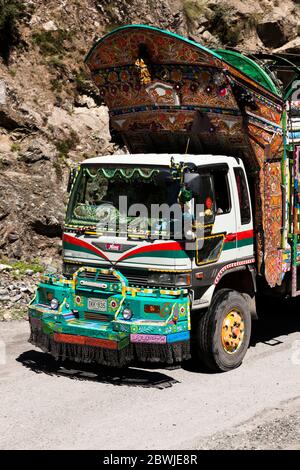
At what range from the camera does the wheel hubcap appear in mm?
8914

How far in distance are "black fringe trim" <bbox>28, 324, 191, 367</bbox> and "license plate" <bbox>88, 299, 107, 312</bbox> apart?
20.2 inches

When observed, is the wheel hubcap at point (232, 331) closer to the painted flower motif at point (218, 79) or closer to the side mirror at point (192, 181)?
the side mirror at point (192, 181)

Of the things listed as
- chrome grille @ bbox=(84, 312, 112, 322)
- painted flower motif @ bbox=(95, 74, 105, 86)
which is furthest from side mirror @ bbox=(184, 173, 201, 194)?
painted flower motif @ bbox=(95, 74, 105, 86)

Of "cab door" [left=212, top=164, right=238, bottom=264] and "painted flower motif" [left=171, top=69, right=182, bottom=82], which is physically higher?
"painted flower motif" [left=171, top=69, right=182, bottom=82]

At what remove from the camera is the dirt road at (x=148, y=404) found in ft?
21.9

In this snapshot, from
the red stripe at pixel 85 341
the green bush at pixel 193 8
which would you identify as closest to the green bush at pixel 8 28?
the green bush at pixel 193 8

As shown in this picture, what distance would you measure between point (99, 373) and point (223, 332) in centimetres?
177

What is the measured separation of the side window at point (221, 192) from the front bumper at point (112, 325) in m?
1.38

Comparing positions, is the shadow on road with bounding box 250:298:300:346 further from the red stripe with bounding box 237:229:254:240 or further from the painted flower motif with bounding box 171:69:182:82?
the painted flower motif with bounding box 171:69:182:82

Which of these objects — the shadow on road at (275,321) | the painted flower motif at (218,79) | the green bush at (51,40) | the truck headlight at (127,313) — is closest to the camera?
the truck headlight at (127,313)

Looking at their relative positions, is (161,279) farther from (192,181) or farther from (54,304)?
(54,304)

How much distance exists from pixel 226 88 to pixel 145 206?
1910mm
